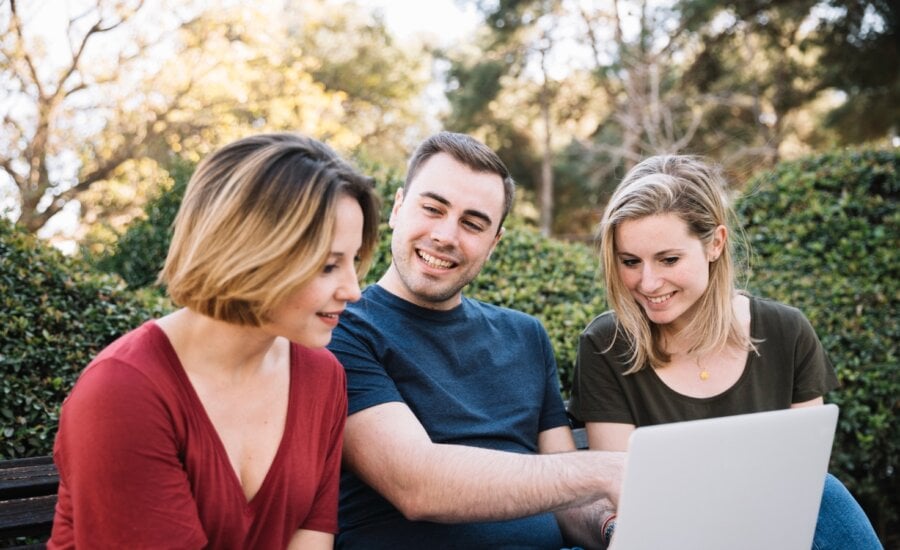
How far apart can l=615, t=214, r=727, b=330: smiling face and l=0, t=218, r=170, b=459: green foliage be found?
1747 mm

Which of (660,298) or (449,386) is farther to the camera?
(660,298)

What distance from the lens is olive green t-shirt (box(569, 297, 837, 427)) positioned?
7.87ft

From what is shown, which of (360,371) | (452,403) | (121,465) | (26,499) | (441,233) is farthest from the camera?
(441,233)

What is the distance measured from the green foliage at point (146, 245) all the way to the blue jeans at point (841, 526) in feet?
11.1

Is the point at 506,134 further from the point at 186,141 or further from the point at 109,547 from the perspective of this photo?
the point at 109,547

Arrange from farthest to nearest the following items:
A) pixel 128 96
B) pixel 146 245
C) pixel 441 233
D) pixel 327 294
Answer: pixel 128 96
pixel 146 245
pixel 441 233
pixel 327 294

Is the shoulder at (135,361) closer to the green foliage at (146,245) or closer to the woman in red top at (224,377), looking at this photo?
the woman in red top at (224,377)

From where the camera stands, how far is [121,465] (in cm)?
136

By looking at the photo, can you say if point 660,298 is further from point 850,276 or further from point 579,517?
point 850,276

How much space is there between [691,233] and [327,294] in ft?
4.25

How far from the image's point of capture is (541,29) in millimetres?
16828

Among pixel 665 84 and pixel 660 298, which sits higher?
pixel 665 84

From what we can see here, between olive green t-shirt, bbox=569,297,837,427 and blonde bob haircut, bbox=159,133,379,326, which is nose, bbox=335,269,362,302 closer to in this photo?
blonde bob haircut, bbox=159,133,379,326

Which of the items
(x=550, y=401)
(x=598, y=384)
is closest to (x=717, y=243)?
(x=598, y=384)
